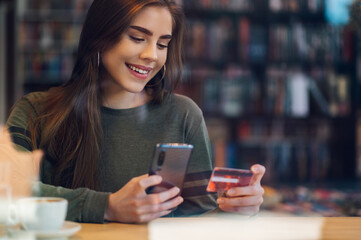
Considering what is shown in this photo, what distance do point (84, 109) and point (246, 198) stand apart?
0.47m

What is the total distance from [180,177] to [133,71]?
1.14 ft

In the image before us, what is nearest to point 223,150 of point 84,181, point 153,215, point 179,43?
point 179,43

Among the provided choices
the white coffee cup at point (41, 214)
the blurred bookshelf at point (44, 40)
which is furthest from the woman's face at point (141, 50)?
the blurred bookshelf at point (44, 40)

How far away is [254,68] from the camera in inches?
114

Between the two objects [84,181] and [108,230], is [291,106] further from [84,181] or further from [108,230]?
[108,230]

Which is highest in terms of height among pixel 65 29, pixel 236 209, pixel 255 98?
pixel 65 29

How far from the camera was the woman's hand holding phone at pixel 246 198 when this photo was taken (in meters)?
0.91

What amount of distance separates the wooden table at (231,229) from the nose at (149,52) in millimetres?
404

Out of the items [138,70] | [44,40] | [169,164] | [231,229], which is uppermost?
[44,40]

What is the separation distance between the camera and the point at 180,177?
2.81 ft

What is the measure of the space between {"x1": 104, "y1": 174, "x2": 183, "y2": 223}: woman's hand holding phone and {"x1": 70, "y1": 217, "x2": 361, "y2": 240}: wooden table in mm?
17

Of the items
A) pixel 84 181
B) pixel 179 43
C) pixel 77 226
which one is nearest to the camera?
pixel 77 226

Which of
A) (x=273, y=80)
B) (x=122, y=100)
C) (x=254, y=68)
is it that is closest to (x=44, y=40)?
(x=254, y=68)

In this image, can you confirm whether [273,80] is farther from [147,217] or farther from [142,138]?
→ [147,217]
